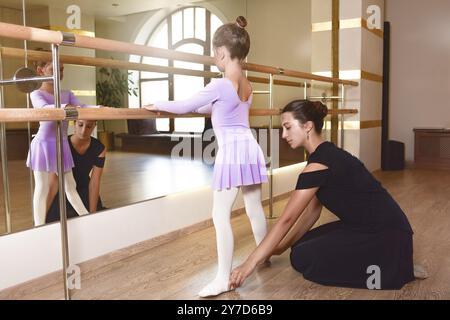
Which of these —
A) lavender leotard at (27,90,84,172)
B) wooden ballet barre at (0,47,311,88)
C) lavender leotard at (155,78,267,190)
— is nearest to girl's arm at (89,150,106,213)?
lavender leotard at (27,90,84,172)

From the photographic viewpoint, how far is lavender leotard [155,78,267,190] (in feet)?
5.51

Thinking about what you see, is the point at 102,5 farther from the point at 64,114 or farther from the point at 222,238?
the point at 222,238

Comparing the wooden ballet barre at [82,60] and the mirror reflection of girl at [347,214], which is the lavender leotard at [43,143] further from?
the mirror reflection of girl at [347,214]

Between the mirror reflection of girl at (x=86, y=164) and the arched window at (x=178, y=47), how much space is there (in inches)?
21.1

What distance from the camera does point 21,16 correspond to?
82.0 inches

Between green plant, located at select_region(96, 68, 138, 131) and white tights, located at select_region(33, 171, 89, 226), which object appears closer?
white tights, located at select_region(33, 171, 89, 226)

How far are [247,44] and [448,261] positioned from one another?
1.41 m

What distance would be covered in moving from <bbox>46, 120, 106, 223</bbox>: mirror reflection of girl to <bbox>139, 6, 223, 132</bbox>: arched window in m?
0.54

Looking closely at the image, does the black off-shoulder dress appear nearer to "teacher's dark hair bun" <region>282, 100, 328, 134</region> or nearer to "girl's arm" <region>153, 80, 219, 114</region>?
"teacher's dark hair bun" <region>282, 100, 328, 134</region>

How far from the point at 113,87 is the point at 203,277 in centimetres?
130

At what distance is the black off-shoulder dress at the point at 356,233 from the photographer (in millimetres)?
1841

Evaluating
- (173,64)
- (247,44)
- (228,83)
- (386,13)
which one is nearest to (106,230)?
(228,83)

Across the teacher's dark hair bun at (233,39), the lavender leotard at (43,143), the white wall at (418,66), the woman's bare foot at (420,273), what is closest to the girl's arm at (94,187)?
the lavender leotard at (43,143)

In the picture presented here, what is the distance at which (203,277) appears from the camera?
78.0 inches
